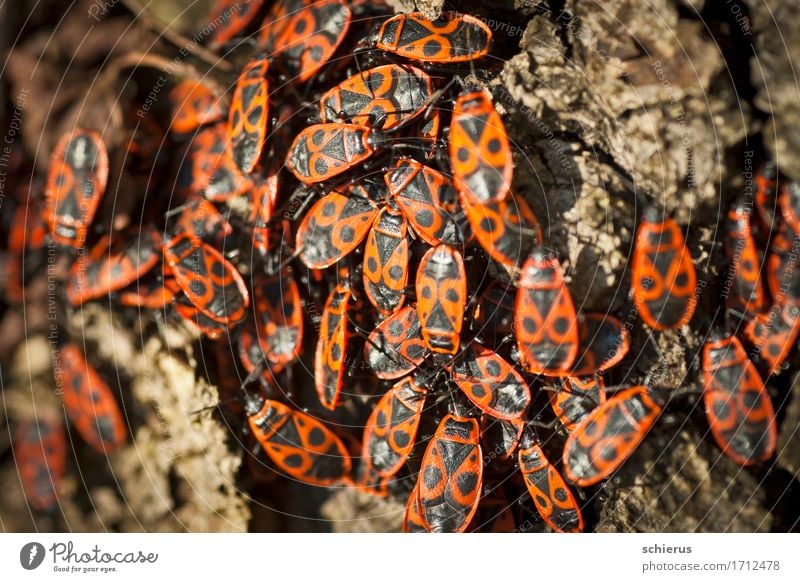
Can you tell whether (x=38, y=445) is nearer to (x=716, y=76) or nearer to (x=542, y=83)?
(x=542, y=83)

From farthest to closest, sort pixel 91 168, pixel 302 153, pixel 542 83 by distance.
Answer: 1. pixel 91 168
2. pixel 302 153
3. pixel 542 83

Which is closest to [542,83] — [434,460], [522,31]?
[522,31]
